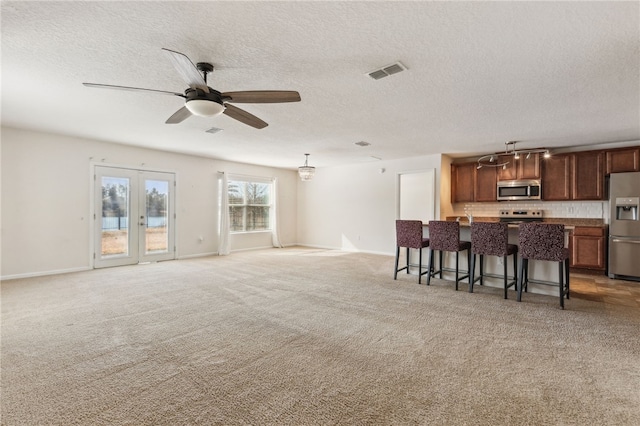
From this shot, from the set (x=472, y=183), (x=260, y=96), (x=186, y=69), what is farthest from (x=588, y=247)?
(x=186, y=69)

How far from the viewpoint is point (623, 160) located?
546 centimetres

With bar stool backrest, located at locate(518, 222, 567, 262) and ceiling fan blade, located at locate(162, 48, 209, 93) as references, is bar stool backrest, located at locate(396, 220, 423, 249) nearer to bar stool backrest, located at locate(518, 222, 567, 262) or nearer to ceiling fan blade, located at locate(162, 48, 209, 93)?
bar stool backrest, located at locate(518, 222, 567, 262)

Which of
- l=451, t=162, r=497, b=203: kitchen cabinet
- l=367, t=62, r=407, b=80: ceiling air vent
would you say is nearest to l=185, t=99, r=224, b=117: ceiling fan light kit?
l=367, t=62, r=407, b=80: ceiling air vent

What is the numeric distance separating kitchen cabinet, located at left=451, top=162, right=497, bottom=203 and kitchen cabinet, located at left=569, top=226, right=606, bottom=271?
5.49 feet

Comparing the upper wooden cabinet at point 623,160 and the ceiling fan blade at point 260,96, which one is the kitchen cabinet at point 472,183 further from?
the ceiling fan blade at point 260,96

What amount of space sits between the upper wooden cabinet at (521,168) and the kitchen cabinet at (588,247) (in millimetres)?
1360

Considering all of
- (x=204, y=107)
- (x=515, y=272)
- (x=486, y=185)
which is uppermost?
(x=204, y=107)

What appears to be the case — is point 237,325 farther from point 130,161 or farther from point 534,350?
point 130,161

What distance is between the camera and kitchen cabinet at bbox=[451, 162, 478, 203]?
7148mm

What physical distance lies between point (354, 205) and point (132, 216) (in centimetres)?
555

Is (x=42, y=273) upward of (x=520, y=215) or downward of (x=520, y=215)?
downward

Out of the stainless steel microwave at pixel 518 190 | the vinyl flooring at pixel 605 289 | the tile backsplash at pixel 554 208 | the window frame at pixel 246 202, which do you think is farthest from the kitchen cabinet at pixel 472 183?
the window frame at pixel 246 202

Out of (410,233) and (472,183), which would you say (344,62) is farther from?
(472,183)

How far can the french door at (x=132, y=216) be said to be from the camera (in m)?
6.04
